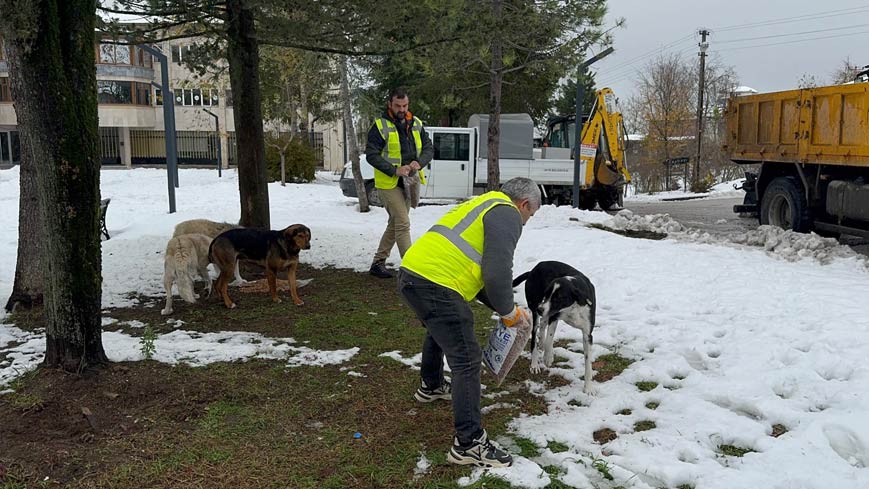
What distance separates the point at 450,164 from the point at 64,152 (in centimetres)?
1422

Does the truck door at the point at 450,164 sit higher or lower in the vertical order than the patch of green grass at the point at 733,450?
higher

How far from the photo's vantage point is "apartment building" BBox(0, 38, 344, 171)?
4056 cm

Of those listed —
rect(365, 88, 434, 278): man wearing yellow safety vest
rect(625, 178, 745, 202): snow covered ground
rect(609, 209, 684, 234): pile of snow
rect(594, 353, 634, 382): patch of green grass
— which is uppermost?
rect(365, 88, 434, 278): man wearing yellow safety vest

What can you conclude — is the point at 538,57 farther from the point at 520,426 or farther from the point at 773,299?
the point at 520,426

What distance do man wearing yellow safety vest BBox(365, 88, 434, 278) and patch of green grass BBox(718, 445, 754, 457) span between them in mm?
4556

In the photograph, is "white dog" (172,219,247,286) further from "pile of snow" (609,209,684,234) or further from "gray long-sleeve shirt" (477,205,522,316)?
"pile of snow" (609,209,684,234)


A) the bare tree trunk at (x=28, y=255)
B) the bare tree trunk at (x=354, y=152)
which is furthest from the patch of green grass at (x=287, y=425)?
the bare tree trunk at (x=354, y=152)

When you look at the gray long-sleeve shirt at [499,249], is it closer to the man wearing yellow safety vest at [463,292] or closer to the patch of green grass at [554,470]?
the man wearing yellow safety vest at [463,292]

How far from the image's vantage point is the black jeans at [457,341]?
349 centimetres

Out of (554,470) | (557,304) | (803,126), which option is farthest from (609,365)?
(803,126)

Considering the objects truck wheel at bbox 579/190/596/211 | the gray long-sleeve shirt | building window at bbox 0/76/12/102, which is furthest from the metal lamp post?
building window at bbox 0/76/12/102

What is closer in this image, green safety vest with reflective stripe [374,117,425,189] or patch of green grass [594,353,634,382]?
patch of green grass [594,353,634,382]

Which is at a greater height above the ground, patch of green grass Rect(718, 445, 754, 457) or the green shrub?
the green shrub

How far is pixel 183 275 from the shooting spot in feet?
22.6
